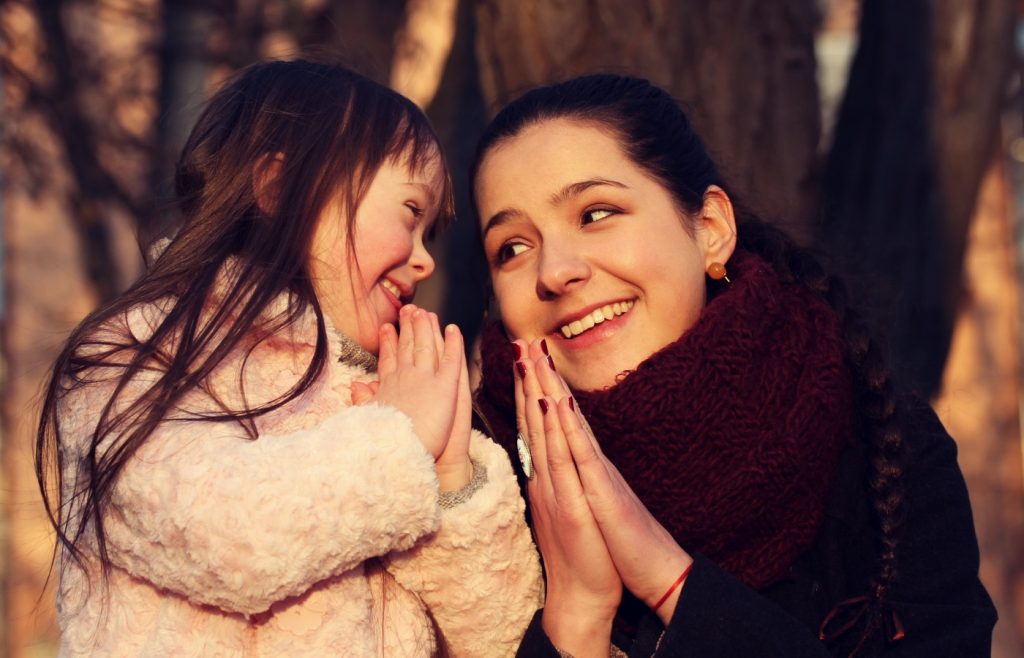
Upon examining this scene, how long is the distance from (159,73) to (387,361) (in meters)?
5.64

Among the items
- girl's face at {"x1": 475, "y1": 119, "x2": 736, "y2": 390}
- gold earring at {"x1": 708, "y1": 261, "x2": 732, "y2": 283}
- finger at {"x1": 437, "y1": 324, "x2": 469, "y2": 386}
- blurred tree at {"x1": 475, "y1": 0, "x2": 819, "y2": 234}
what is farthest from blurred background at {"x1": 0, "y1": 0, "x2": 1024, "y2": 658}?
finger at {"x1": 437, "y1": 324, "x2": 469, "y2": 386}

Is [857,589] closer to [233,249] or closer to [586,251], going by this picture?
[586,251]

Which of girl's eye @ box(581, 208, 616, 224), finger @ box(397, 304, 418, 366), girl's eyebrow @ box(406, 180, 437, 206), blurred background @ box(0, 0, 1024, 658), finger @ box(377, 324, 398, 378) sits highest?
girl's eyebrow @ box(406, 180, 437, 206)

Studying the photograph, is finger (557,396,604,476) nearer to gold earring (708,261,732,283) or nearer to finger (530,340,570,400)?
finger (530,340,570,400)

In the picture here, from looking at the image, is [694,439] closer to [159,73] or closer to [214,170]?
[214,170]

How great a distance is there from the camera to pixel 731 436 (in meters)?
2.64

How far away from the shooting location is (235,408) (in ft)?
7.84

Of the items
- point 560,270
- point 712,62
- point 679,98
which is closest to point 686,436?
point 560,270

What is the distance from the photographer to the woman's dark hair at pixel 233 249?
7.66 ft

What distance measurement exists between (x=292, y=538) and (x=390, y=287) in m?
0.80

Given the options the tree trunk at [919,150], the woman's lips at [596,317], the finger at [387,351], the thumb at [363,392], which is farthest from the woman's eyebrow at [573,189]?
the tree trunk at [919,150]

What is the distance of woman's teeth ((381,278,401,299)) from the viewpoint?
2771 millimetres

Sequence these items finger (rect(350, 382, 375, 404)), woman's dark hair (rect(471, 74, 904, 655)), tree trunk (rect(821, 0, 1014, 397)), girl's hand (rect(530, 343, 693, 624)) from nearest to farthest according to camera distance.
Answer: girl's hand (rect(530, 343, 693, 624)), finger (rect(350, 382, 375, 404)), woman's dark hair (rect(471, 74, 904, 655)), tree trunk (rect(821, 0, 1014, 397))

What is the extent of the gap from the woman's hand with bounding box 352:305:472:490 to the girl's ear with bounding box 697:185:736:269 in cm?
76
